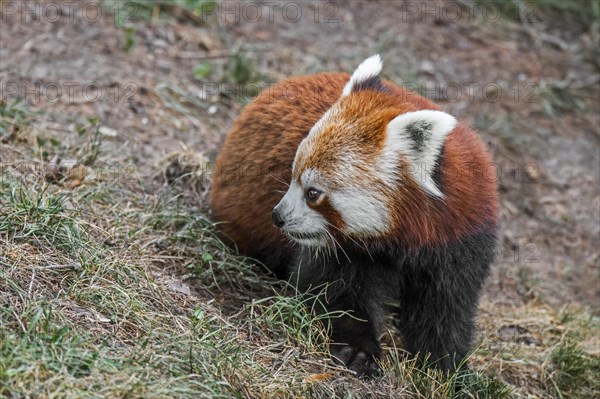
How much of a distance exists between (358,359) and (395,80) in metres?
5.04

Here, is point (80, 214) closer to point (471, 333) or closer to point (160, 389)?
point (160, 389)

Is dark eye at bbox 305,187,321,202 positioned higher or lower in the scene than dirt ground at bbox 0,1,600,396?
higher

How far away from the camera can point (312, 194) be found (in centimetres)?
485

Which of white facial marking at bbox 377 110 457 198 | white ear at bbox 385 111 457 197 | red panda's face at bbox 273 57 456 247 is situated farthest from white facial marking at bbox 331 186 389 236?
white ear at bbox 385 111 457 197

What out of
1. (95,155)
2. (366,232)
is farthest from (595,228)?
(95,155)

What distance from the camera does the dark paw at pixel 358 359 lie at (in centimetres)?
492

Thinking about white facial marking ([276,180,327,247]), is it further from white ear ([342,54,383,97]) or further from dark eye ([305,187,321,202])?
white ear ([342,54,383,97])

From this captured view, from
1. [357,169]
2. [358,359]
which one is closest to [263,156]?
[357,169]

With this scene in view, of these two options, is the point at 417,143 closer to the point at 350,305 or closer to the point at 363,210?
the point at 363,210

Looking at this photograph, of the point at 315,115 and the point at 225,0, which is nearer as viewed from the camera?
the point at 315,115

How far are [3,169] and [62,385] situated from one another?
252 centimetres

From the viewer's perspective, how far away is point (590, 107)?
10.2 m

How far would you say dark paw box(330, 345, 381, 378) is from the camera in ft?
16.1

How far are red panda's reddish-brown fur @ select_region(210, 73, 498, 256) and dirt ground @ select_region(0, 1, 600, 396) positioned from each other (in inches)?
42.5
